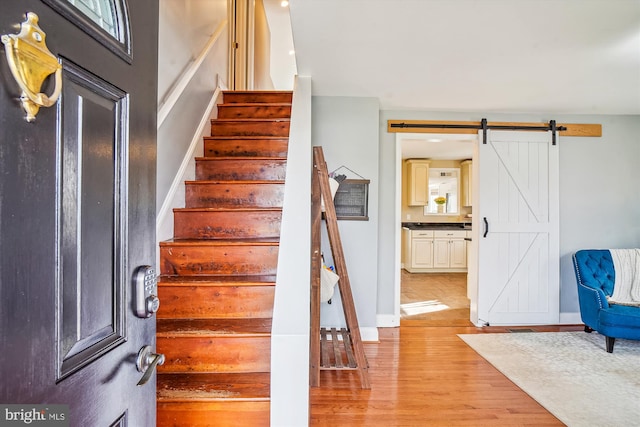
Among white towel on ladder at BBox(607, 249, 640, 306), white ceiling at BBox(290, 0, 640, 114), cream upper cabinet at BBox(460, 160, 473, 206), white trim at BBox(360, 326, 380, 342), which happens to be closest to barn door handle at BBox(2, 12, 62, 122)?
white ceiling at BBox(290, 0, 640, 114)

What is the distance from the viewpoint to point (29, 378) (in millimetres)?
535

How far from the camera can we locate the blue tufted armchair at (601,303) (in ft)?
10.1

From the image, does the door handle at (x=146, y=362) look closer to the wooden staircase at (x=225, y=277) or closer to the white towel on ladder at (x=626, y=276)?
the wooden staircase at (x=225, y=277)

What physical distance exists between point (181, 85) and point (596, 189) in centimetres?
450

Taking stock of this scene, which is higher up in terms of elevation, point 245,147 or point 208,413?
point 245,147

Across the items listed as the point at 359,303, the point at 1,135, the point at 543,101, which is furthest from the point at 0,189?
the point at 543,101

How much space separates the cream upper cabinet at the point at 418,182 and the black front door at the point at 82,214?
23.6ft

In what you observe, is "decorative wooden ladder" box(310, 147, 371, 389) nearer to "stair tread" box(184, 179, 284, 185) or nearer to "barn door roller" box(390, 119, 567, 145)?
"stair tread" box(184, 179, 284, 185)

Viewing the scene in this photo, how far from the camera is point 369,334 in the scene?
11.4 feet

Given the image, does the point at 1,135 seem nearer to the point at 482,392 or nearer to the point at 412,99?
the point at 482,392

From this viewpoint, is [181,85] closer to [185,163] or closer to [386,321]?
[185,163]

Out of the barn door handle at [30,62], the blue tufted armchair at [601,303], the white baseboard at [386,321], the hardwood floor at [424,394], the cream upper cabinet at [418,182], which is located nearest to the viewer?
the barn door handle at [30,62]

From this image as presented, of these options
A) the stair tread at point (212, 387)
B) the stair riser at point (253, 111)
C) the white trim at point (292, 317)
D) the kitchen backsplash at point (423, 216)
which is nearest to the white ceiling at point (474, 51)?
the stair riser at point (253, 111)

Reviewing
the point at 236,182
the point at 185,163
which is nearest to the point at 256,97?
the point at 185,163
